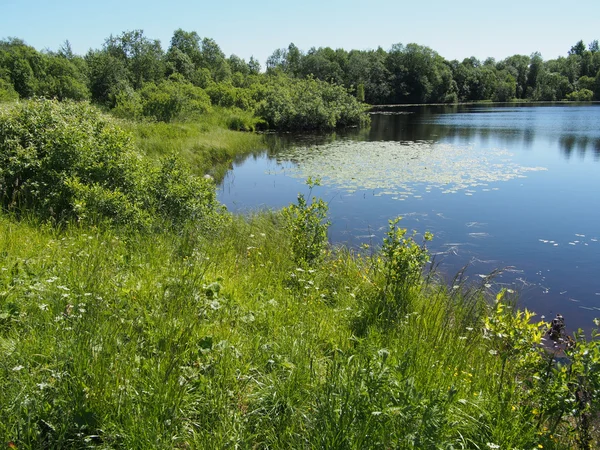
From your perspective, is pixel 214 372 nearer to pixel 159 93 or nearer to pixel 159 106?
pixel 159 106

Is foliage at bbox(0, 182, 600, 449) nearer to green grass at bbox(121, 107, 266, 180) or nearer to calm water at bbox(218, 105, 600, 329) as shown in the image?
calm water at bbox(218, 105, 600, 329)

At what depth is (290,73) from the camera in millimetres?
91875

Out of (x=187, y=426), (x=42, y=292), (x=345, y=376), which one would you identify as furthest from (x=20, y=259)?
(x=345, y=376)

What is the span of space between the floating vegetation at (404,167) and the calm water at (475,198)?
6 centimetres

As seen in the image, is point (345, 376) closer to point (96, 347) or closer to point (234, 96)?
point (96, 347)

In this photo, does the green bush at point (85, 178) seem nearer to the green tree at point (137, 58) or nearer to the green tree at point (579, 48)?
the green tree at point (137, 58)

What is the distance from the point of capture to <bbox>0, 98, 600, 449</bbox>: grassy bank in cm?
258

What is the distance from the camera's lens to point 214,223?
26.4ft

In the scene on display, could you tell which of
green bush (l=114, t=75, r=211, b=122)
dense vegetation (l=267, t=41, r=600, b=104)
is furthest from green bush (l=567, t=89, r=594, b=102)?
green bush (l=114, t=75, r=211, b=122)

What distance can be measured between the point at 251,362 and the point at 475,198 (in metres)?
14.1

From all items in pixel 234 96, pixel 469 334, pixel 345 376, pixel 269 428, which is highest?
pixel 234 96

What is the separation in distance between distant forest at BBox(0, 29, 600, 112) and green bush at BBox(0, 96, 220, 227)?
1147 inches

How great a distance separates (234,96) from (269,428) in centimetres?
4676

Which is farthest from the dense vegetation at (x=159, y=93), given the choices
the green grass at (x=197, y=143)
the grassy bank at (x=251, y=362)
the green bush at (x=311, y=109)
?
the grassy bank at (x=251, y=362)
